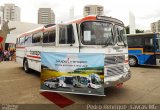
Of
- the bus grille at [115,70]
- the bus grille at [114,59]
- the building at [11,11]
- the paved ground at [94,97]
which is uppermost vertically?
the building at [11,11]

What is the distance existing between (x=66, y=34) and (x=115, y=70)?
7.06ft

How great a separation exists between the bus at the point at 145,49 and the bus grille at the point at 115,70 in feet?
27.2

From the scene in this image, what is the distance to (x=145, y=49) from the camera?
15125mm

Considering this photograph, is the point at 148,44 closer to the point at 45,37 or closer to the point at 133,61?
the point at 133,61

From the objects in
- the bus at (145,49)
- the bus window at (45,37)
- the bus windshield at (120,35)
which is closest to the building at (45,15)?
the bus at (145,49)

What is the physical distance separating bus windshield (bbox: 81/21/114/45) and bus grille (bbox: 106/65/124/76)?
34.2 inches

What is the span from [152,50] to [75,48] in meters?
9.66

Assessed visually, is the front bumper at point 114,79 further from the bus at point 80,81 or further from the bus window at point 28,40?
the bus window at point 28,40

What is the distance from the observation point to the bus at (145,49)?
569 inches

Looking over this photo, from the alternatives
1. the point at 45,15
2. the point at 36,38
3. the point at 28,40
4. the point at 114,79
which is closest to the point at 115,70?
the point at 114,79

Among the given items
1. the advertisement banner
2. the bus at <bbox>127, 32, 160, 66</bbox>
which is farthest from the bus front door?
the advertisement banner

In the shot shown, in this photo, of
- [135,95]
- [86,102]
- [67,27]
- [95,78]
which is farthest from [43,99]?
[135,95]

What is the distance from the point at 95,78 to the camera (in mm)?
6066

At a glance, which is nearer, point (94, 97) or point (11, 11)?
point (94, 97)
